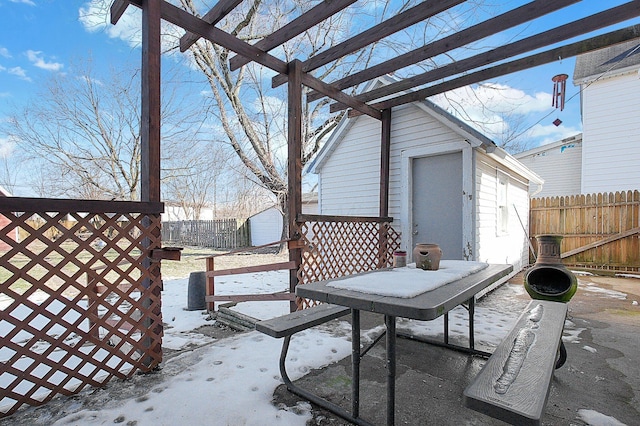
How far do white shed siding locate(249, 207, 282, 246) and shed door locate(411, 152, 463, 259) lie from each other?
451 inches

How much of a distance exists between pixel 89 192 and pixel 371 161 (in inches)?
535

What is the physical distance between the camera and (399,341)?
315cm

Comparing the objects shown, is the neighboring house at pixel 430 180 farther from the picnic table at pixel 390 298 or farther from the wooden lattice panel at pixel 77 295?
the wooden lattice panel at pixel 77 295

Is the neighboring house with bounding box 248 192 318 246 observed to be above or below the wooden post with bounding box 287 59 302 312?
below

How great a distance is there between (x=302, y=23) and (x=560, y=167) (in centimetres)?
1295

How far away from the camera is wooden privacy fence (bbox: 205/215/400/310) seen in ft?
14.0

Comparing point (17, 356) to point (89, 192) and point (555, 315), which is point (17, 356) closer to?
point (555, 315)

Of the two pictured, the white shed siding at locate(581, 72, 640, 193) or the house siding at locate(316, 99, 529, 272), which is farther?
the white shed siding at locate(581, 72, 640, 193)

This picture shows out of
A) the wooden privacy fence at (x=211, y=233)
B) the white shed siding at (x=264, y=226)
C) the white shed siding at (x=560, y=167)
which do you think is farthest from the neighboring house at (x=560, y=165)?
the wooden privacy fence at (x=211, y=233)

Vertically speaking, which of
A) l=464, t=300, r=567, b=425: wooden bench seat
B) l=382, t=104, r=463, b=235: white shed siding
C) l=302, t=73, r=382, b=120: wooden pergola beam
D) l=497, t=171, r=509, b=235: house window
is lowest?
l=464, t=300, r=567, b=425: wooden bench seat

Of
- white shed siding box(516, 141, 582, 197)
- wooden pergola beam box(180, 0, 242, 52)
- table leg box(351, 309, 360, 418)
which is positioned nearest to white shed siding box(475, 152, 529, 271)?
table leg box(351, 309, 360, 418)

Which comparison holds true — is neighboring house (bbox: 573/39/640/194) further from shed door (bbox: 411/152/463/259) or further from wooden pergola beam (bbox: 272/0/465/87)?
wooden pergola beam (bbox: 272/0/465/87)

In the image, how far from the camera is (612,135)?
924 centimetres

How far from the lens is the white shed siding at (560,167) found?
38.9 ft
